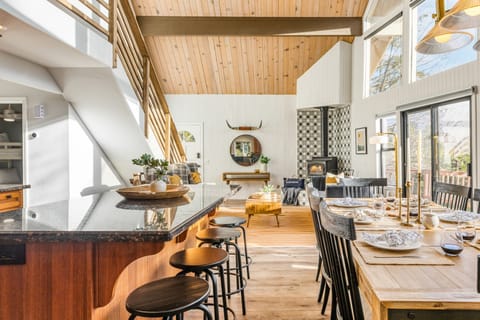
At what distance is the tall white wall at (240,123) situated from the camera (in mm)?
8242

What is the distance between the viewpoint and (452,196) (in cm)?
256

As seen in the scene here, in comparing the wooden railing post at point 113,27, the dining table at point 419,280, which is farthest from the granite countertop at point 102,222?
the wooden railing post at point 113,27

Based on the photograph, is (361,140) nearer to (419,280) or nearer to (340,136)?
(340,136)

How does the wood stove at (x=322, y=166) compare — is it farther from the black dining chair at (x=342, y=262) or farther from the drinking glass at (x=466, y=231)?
the black dining chair at (x=342, y=262)

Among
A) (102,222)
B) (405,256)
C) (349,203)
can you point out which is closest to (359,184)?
(349,203)

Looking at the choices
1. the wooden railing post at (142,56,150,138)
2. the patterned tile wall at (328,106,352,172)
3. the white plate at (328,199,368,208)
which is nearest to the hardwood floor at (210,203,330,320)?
the white plate at (328,199,368,208)

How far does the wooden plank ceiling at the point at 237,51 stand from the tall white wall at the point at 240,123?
0.85 ft

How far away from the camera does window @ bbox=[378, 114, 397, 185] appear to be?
5.50 m


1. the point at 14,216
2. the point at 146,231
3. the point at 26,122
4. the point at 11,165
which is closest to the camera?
the point at 146,231

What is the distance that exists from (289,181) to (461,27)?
Answer: 5251mm

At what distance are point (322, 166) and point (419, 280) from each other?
6.49 metres

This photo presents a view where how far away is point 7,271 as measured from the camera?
1234 millimetres

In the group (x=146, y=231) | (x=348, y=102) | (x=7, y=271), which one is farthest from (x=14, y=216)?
(x=348, y=102)

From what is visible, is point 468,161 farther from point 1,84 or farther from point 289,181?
point 1,84
